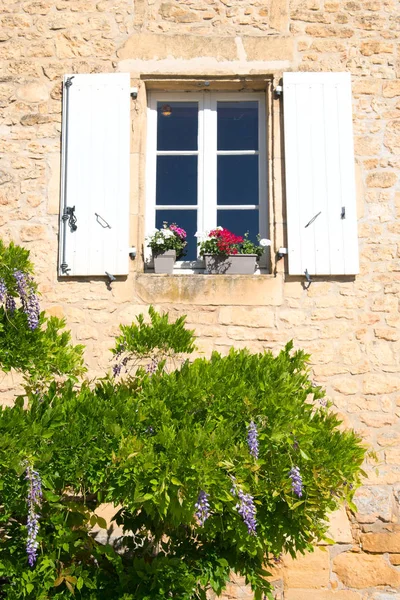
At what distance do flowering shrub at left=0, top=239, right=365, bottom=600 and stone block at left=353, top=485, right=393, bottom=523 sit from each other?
1478 mm

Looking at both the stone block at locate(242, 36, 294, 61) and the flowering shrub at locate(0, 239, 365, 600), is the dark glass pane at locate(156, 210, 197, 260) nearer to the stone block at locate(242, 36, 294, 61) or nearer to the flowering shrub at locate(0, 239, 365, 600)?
the stone block at locate(242, 36, 294, 61)

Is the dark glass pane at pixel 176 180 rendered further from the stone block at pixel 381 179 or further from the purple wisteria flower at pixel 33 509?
the purple wisteria flower at pixel 33 509

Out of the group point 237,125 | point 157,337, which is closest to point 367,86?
point 237,125

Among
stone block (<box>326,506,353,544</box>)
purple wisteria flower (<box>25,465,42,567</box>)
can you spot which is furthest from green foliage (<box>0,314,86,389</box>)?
stone block (<box>326,506,353,544</box>)

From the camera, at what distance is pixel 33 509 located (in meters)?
2.77

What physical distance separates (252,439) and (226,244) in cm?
201

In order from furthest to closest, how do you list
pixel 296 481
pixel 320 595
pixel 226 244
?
pixel 226 244 → pixel 320 595 → pixel 296 481

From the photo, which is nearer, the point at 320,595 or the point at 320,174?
the point at 320,595

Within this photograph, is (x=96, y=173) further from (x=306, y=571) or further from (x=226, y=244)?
(x=306, y=571)

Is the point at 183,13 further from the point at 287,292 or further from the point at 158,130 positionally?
the point at 287,292

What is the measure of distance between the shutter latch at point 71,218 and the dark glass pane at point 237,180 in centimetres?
94

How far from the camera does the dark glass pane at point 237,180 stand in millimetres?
5031

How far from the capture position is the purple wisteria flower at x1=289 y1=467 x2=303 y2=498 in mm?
2830

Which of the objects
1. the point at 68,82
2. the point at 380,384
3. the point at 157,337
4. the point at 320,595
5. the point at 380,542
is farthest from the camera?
the point at 68,82
